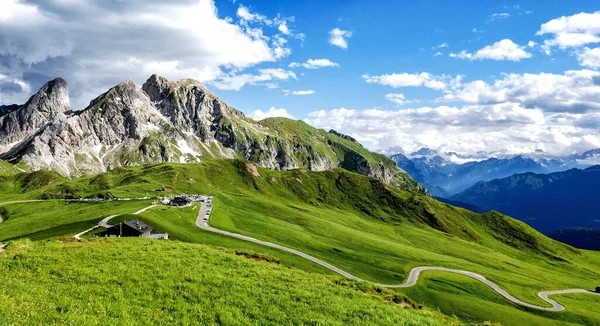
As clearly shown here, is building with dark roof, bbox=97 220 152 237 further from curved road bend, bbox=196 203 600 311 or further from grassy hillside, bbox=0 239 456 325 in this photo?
grassy hillside, bbox=0 239 456 325

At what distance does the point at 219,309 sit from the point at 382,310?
12300mm

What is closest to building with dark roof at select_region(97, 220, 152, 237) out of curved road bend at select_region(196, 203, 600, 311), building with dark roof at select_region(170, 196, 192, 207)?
curved road bend at select_region(196, 203, 600, 311)

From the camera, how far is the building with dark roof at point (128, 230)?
8194cm

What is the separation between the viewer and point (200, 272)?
30.1 m

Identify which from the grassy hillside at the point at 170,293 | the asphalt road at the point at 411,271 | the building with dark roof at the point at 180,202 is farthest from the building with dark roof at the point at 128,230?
the grassy hillside at the point at 170,293

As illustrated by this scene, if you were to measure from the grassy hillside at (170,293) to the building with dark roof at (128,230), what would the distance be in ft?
157

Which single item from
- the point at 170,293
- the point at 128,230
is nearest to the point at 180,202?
the point at 128,230

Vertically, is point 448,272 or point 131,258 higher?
point 131,258

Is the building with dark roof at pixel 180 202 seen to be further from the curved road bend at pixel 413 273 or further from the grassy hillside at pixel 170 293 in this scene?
the grassy hillside at pixel 170 293

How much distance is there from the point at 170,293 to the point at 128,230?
65.4m

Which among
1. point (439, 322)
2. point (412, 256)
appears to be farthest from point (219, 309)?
point (412, 256)

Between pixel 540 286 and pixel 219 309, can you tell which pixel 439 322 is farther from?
pixel 540 286

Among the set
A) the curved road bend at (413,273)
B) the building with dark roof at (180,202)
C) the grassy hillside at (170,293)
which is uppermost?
Result: the grassy hillside at (170,293)

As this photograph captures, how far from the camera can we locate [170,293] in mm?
25031
